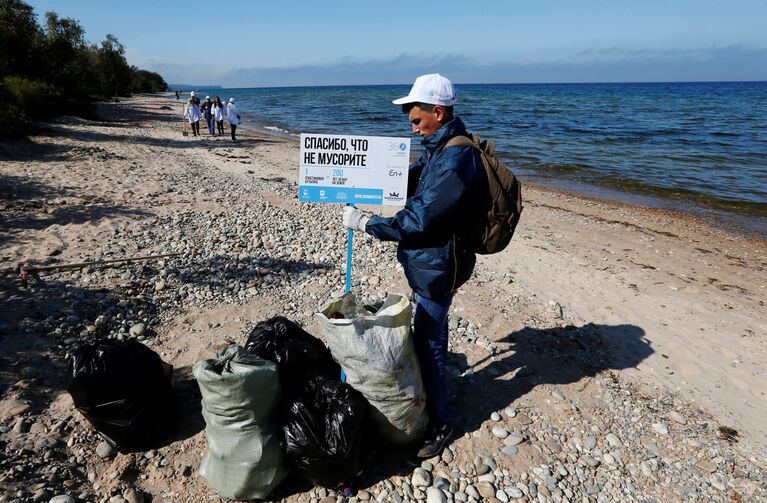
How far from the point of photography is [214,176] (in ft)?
38.7

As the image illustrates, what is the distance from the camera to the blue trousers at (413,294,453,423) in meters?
2.96

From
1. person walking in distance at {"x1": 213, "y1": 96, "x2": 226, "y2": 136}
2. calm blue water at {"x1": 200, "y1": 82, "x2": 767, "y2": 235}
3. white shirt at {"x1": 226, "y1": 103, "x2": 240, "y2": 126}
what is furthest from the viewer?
person walking in distance at {"x1": 213, "y1": 96, "x2": 226, "y2": 136}

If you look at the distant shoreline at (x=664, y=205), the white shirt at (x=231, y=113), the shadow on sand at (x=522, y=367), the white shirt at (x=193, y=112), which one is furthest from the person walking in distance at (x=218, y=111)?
the shadow on sand at (x=522, y=367)

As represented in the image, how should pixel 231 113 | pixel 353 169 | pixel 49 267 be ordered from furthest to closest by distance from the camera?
pixel 231 113
pixel 49 267
pixel 353 169

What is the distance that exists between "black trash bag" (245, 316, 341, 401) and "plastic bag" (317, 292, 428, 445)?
38cm

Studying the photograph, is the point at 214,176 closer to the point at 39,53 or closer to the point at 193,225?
the point at 193,225

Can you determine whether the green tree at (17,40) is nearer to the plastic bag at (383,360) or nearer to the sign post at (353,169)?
the sign post at (353,169)

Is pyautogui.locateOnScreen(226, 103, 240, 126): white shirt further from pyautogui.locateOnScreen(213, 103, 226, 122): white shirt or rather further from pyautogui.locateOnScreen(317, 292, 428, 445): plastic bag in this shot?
pyautogui.locateOnScreen(317, 292, 428, 445): plastic bag

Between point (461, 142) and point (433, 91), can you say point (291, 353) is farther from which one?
point (433, 91)

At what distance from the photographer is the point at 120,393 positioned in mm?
2914

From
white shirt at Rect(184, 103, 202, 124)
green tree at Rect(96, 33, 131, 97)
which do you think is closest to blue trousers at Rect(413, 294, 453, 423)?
white shirt at Rect(184, 103, 202, 124)

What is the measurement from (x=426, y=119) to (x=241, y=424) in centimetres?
220

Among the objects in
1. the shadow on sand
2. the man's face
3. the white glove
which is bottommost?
the shadow on sand

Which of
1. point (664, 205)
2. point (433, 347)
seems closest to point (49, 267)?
point (433, 347)
